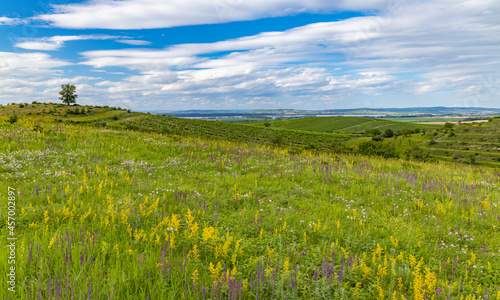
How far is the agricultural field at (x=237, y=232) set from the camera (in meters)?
3.81

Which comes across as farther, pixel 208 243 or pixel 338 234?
pixel 338 234

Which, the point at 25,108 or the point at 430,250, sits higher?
the point at 25,108

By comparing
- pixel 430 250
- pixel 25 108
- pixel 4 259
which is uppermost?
pixel 25 108

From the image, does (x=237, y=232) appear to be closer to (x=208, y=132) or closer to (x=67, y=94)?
(x=208, y=132)

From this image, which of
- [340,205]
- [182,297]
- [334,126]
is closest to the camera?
[182,297]

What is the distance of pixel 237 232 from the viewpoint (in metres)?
5.76

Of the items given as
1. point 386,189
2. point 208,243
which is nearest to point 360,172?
point 386,189

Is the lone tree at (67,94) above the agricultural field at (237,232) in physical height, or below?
above

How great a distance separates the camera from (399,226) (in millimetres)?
6402

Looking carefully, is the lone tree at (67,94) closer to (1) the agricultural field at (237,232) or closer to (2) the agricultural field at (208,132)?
(2) the agricultural field at (208,132)

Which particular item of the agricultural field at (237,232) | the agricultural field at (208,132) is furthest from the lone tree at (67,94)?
the agricultural field at (237,232)

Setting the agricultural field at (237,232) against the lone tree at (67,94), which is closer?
the agricultural field at (237,232)

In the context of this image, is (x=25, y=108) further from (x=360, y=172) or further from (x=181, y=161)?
(x=360, y=172)

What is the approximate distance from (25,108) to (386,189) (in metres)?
58.6
